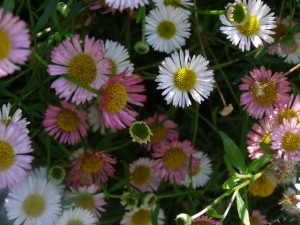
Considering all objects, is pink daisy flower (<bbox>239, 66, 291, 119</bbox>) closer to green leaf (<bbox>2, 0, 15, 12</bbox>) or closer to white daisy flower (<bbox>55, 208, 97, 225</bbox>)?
white daisy flower (<bbox>55, 208, 97, 225</bbox>)

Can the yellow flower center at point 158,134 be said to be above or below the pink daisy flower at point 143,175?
above

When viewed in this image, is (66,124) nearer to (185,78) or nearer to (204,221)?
(185,78)

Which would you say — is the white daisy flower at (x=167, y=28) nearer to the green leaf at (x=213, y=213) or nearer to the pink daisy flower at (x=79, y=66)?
the pink daisy flower at (x=79, y=66)

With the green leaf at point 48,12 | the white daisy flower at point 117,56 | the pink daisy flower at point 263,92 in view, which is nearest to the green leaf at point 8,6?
the green leaf at point 48,12

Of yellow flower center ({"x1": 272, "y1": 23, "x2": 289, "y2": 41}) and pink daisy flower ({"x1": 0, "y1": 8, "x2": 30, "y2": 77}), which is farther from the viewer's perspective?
yellow flower center ({"x1": 272, "y1": 23, "x2": 289, "y2": 41})

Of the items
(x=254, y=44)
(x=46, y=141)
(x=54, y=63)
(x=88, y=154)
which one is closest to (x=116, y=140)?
(x=88, y=154)

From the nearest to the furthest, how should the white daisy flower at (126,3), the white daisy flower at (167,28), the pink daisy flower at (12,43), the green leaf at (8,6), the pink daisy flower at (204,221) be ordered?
the pink daisy flower at (12,43) < the green leaf at (8,6) < the white daisy flower at (126,3) < the pink daisy flower at (204,221) < the white daisy flower at (167,28)

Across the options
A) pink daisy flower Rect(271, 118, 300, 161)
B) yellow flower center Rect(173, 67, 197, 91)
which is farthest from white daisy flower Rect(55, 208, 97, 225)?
pink daisy flower Rect(271, 118, 300, 161)

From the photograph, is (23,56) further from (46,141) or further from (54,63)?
(46,141)
